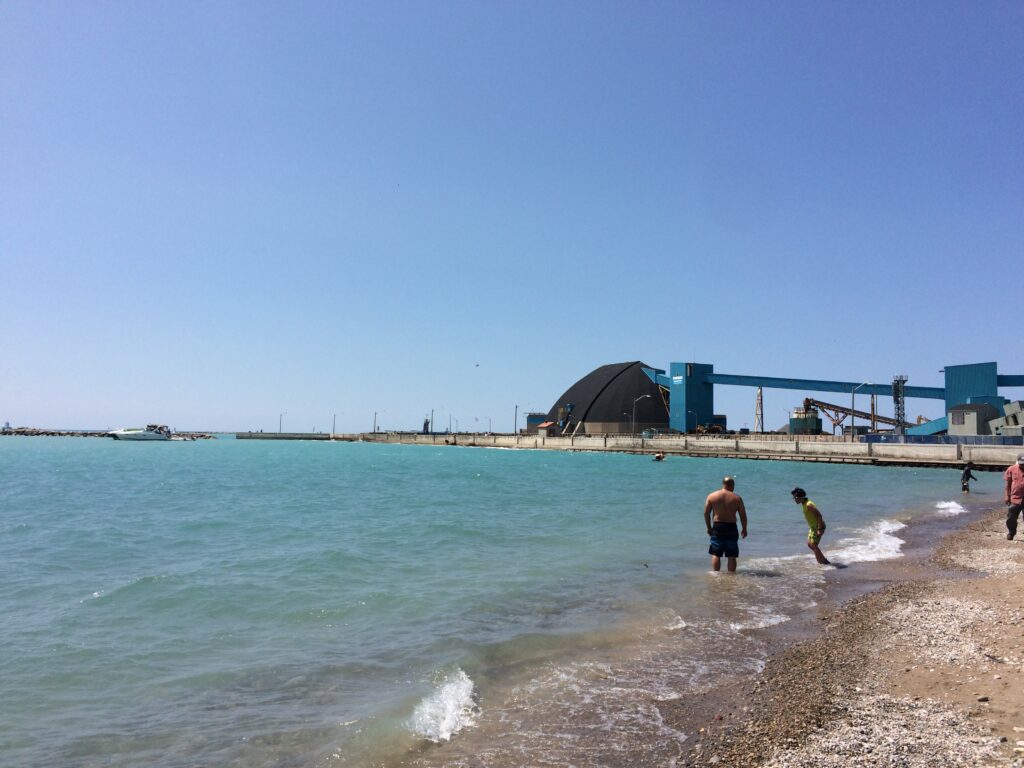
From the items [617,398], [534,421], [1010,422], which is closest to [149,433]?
[534,421]

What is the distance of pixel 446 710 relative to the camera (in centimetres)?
694

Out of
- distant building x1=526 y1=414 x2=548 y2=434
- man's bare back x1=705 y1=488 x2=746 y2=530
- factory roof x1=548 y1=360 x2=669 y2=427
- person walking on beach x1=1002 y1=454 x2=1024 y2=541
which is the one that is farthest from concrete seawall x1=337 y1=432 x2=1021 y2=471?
man's bare back x1=705 y1=488 x2=746 y2=530

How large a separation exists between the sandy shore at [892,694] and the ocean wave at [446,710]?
2.29 meters

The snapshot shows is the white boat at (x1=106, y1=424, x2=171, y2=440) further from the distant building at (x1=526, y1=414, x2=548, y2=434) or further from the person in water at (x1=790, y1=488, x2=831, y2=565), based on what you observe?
the person in water at (x1=790, y1=488, x2=831, y2=565)

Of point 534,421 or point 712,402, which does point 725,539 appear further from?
point 534,421

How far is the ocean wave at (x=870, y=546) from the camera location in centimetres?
1589

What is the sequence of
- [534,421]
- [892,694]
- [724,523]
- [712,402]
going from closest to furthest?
[892,694] → [724,523] → [712,402] → [534,421]

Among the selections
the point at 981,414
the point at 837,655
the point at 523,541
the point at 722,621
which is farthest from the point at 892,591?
the point at 981,414

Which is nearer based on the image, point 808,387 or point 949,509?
point 949,509

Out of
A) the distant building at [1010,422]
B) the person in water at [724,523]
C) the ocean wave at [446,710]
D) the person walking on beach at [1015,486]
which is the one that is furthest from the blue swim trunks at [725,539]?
the distant building at [1010,422]

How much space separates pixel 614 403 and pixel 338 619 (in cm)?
12401

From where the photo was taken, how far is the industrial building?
70.6m

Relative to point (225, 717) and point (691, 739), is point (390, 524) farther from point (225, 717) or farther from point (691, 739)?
point (691, 739)

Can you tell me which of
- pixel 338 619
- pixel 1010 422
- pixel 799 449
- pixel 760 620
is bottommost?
pixel 338 619
